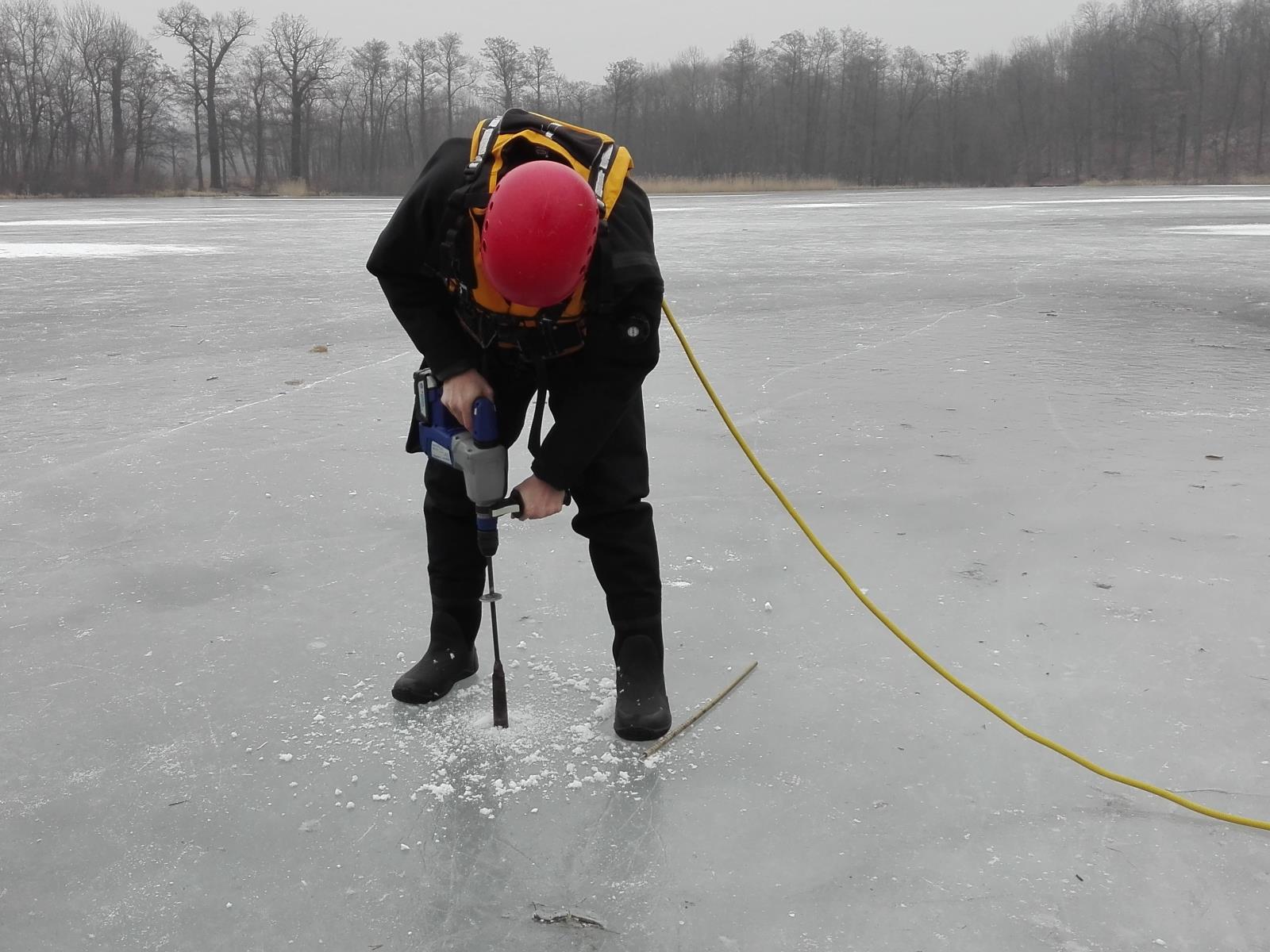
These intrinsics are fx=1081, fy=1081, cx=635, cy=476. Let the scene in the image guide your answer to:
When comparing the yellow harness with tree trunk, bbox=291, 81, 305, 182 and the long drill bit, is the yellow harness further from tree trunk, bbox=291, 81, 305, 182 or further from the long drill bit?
tree trunk, bbox=291, 81, 305, 182

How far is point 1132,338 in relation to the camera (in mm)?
6305

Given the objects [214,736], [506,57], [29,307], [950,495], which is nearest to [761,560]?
[950,495]

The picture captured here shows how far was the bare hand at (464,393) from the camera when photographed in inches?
81.6

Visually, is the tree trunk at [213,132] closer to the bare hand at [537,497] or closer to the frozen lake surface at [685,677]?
the frozen lake surface at [685,677]

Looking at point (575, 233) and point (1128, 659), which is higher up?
point (575, 233)

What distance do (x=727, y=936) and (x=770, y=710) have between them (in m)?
0.73

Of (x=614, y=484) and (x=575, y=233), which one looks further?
(x=614, y=484)

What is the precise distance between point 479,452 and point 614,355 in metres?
0.31

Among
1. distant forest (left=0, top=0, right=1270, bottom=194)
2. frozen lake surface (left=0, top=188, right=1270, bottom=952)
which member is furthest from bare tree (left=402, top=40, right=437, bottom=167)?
frozen lake surface (left=0, top=188, right=1270, bottom=952)

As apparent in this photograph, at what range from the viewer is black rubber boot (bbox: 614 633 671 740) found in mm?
2215

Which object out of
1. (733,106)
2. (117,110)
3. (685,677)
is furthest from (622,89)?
(685,677)

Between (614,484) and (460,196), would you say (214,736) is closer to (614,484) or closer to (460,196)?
(614,484)

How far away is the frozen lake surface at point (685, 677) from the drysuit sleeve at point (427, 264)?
2.60 ft

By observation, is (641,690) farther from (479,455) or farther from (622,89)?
(622,89)
